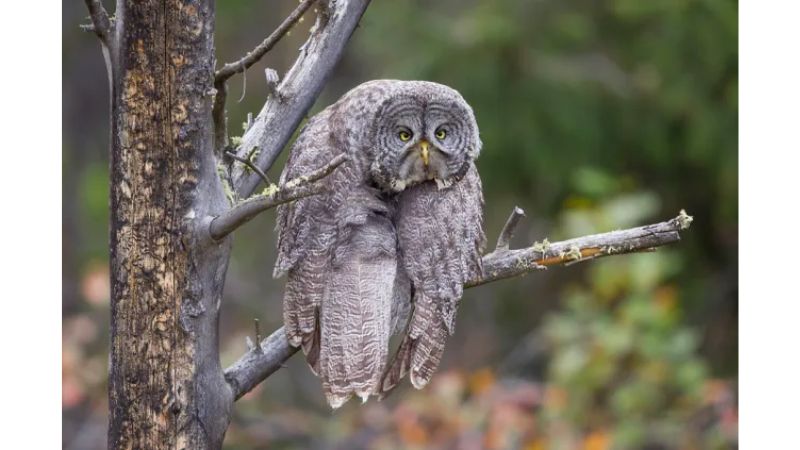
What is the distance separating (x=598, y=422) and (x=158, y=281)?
10.8ft

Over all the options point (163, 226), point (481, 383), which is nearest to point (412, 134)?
point (163, 226)

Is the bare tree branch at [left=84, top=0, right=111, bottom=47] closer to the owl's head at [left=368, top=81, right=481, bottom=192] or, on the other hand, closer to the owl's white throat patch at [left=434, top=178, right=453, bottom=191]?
the owl's head at [left=368, top=81, right=481, bottom=192]

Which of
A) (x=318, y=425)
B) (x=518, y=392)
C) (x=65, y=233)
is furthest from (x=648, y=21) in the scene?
(x=65, y=233)

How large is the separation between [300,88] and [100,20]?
22.9 inches

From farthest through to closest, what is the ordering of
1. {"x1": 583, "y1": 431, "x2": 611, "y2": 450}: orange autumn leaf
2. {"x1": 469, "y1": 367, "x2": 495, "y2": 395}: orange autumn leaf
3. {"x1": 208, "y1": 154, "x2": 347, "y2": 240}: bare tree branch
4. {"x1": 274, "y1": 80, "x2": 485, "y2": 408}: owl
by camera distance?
{"x1": 469, "y1": 367, "x2": 495, "y2": 395}: orange autumn leaf, {"x1": 583, "y1": 431, "x2": 611, "y2": 450}: orange autumn leaf, {"x1": 274, "y1": 80, "x2": 485, "y2": 408}: owl, {"x1": 208, "y1": 154, "x2": 347, "y2": 240}: bare tree branch

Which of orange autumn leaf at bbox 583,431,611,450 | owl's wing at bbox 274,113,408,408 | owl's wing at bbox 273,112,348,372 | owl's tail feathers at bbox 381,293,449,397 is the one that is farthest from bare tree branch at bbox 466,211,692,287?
orange autumn leaf at bbox 583,431,611,450

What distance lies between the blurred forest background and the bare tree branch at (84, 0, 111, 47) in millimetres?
2371

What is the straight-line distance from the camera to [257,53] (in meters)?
2.13

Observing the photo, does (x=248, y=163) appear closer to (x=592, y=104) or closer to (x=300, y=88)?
(x=300, y=88)

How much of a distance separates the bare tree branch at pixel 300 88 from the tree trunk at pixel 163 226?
29 centimetres

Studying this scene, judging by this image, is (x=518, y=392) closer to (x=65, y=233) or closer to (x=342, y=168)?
(x=65, y=233)

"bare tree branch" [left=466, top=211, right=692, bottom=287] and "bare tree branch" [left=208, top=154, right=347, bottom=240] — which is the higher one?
"bare tree branch" [left=208, top=154, right=347, bottom=240]

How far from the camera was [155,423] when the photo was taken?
6.74 ft

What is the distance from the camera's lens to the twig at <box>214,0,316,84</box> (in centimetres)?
207
